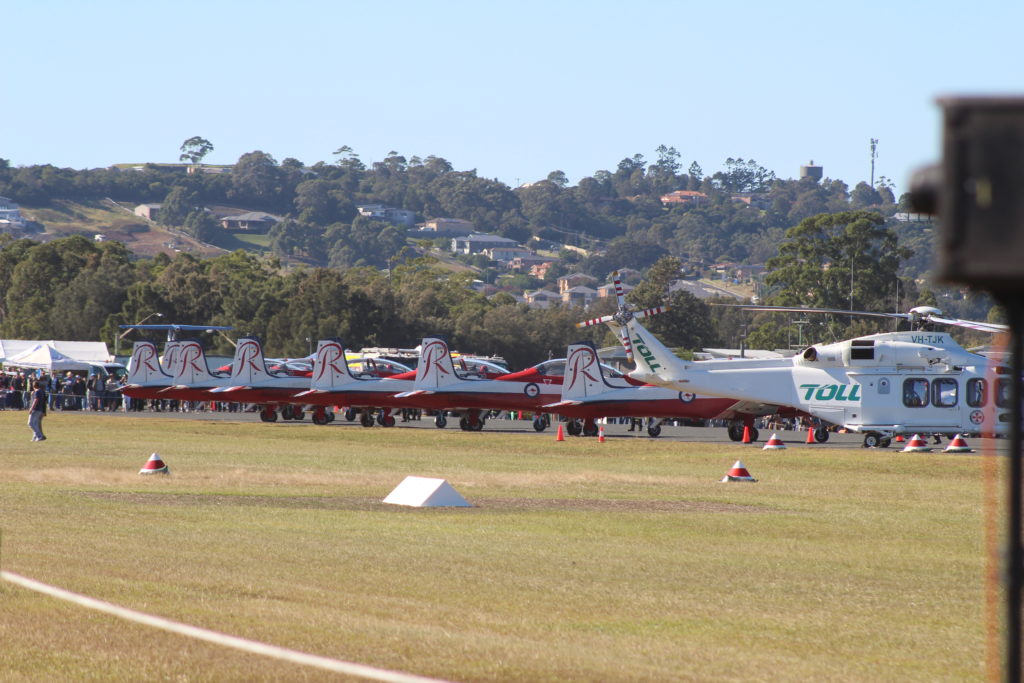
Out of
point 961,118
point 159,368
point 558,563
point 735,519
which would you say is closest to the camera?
point 961,118

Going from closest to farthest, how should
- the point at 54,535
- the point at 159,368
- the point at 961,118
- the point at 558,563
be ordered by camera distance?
the point at 961,118 < the point at 558,563 < the point at 54,535 < the point at 159,368

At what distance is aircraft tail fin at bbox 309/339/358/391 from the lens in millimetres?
45469

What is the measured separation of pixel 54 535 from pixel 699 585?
251 inches

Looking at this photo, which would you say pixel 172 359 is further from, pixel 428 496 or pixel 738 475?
pixel 428 496

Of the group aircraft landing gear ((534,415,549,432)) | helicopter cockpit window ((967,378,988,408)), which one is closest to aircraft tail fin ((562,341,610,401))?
aircraft landing gear ((534,415,549,432))

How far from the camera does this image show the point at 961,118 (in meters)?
2.67

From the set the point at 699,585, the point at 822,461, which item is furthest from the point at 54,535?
the point at 822,461

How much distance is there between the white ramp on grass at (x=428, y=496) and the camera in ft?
57.1

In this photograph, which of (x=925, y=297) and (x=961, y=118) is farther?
(x=925, y=297)

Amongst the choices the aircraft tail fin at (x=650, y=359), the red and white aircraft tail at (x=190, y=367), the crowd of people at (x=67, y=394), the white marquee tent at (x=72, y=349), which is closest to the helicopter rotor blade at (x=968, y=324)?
the aircraft tail fin at (x=650, y=359)

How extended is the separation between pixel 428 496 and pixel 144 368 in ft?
113

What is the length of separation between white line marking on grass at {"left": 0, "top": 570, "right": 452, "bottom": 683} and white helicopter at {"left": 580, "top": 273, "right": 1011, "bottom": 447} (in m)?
27.0

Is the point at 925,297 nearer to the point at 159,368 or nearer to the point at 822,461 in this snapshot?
the point at 159,368

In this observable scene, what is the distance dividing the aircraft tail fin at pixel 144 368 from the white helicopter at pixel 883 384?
22347 millimetres
